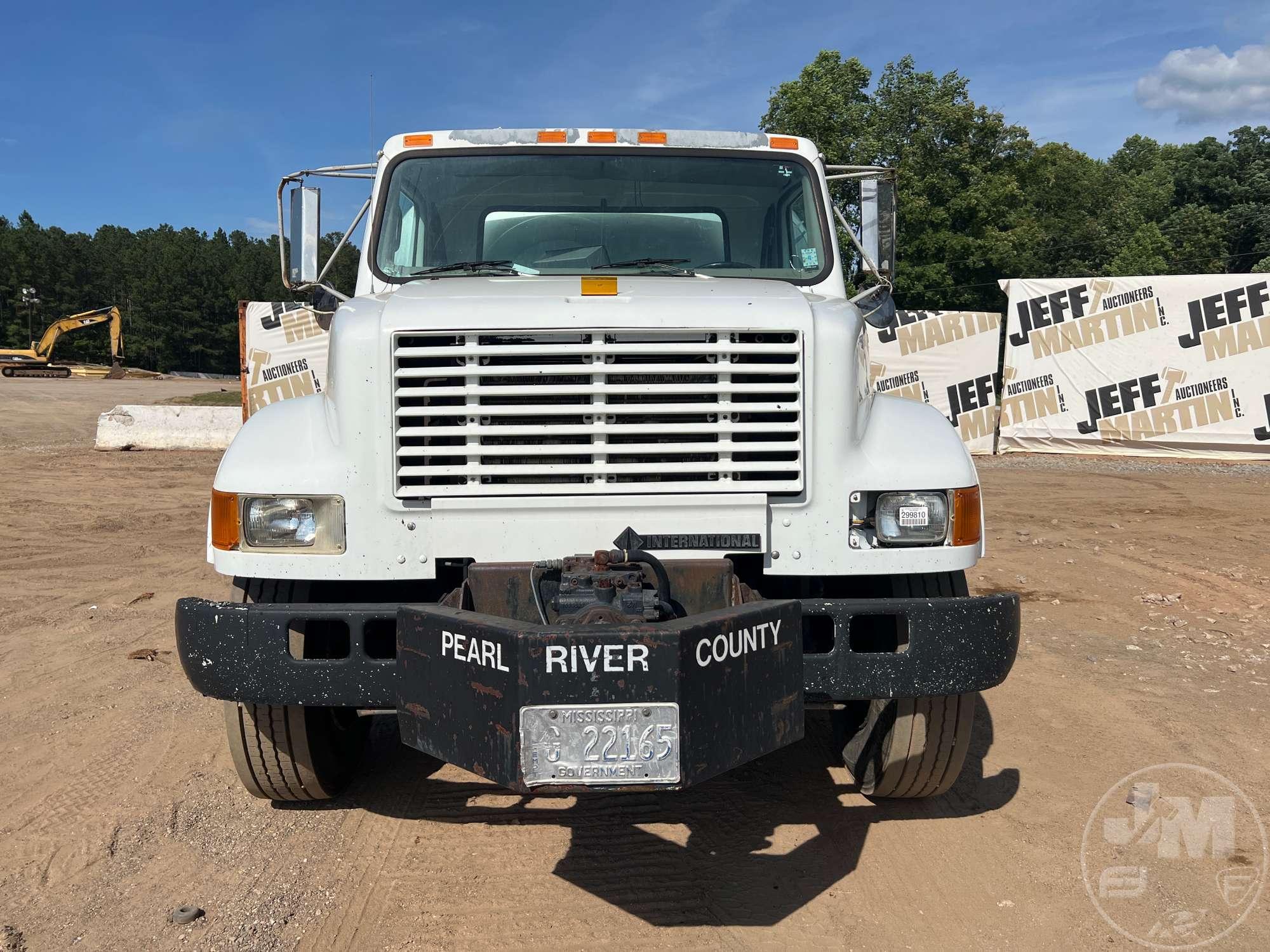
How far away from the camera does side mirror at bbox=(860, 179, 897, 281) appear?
441 cm

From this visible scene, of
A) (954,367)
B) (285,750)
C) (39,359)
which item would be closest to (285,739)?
(285,750)

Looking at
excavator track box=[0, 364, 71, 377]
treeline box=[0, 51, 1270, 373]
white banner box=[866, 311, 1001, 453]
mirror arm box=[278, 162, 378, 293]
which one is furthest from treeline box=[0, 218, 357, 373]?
mirror arm box=[278, 162, 378, 293]

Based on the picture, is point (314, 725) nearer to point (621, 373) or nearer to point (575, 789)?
point (575, 789)

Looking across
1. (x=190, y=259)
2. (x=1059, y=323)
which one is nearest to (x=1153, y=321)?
(x=1059, y=323)

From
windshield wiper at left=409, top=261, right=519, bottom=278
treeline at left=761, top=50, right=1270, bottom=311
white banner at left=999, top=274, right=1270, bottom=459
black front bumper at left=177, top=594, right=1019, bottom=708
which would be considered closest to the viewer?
black front bumper at left=177, top=594, right=1019, bottom=708

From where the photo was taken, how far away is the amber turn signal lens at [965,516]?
9.75 ft

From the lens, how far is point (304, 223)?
4.34 m

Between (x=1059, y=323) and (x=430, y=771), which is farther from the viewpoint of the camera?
(x=1059, y=323)

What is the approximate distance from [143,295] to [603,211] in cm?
8355

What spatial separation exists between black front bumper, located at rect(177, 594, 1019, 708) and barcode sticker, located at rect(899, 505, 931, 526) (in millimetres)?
237

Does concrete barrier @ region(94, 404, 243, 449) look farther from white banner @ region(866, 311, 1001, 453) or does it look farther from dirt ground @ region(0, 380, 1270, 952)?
white banner @ region(866, 311, 1001, 453)

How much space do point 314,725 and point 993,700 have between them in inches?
129

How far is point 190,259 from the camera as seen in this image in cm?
7812

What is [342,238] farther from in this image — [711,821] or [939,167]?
[939,167]
